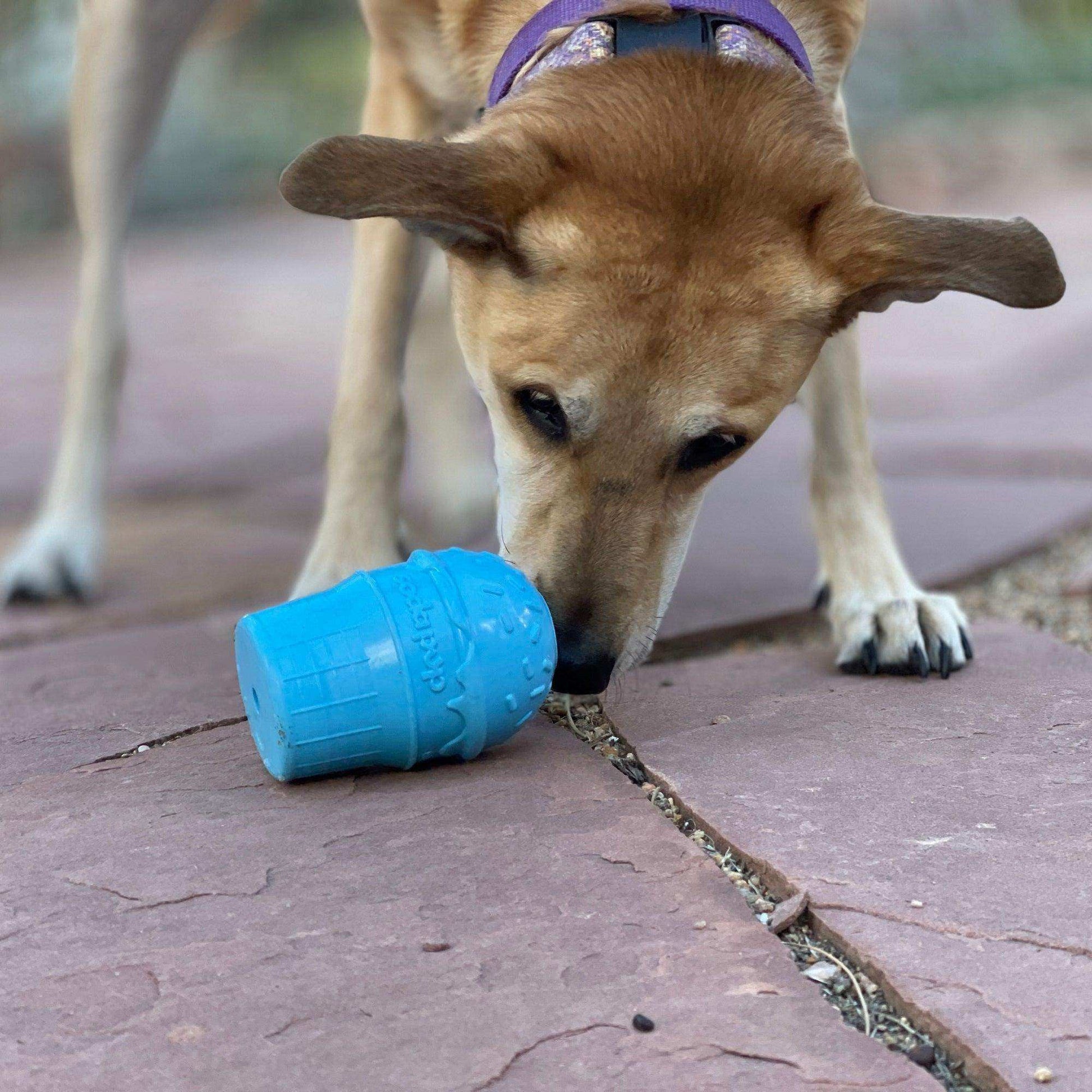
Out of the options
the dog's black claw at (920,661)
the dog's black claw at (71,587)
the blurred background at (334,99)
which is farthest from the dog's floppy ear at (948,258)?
the blurred background at (334,99)

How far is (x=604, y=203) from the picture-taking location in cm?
224

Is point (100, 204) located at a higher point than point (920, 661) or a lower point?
higher

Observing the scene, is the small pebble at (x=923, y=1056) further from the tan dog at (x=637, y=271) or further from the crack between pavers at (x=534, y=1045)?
the tan dog at (x=637, y=271)

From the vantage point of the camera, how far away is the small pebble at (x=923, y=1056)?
1.45 m

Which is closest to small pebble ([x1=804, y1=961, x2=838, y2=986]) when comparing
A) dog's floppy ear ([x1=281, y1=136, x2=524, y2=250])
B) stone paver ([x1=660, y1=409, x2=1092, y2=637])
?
dog's floppy ear ([x1=281, y1=136, x2=524, y2=250])

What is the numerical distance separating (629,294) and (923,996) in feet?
3.56

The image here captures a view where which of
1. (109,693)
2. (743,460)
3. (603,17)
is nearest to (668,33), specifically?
(603,17)

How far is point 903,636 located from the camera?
259 cm

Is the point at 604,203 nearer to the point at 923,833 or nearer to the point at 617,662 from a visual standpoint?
the point at 617,662

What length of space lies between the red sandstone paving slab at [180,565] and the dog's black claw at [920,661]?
1.40 m

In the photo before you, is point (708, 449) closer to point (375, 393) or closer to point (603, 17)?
point (603, 17)

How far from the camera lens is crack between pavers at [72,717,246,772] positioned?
85.7 inches

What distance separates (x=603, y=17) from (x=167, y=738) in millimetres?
1319

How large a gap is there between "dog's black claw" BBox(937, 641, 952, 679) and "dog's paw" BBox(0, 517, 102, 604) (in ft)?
6.24
